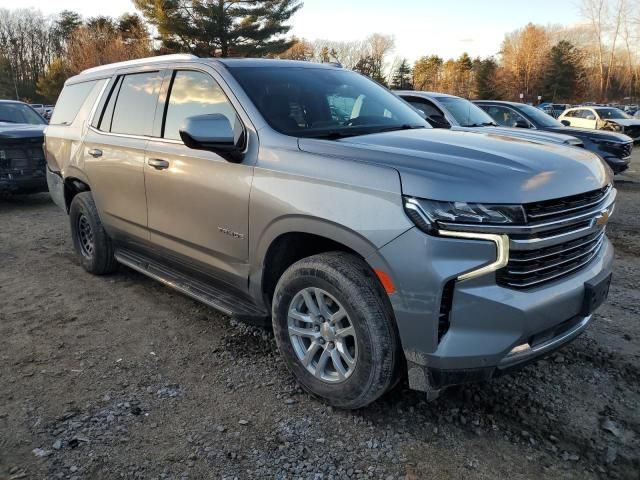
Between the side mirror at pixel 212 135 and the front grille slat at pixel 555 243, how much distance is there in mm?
1691

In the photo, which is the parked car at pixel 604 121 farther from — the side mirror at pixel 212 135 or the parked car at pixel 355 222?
the side mirror at pixel 212 135

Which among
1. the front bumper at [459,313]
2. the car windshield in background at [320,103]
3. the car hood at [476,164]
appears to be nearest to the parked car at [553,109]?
the car windshield in background at [320,103]

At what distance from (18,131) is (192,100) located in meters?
6.30

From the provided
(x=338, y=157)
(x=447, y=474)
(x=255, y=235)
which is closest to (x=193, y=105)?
(x=255, y=235)

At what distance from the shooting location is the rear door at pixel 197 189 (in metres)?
3.20

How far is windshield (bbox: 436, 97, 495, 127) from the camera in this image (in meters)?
8.37

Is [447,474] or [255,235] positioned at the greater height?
[255,235]

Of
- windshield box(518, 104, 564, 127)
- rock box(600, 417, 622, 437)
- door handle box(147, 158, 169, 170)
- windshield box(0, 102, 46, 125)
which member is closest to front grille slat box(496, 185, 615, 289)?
rock box(600, 417, 622, 437)

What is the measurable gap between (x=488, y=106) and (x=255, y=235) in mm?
9581

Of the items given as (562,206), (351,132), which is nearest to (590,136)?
(351,132)

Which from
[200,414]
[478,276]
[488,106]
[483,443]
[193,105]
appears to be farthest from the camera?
[488,106]

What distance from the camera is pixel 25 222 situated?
7766 mm

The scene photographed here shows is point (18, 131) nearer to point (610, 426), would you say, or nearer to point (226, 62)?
point (226, 62)

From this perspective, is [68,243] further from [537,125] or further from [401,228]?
[537,125]
